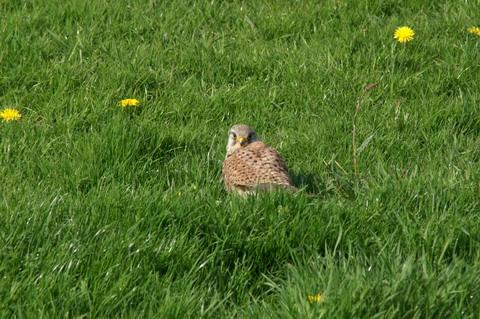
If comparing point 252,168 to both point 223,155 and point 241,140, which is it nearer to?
point 241,140

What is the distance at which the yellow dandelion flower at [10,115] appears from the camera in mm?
6207

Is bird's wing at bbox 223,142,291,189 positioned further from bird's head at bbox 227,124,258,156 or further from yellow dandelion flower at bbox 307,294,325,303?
yellow dandelion flower at bbox 307,294,325,303

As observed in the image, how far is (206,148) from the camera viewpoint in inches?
245

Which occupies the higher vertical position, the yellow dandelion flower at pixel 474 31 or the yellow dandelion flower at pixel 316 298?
the yellow dandelion flower at pixel 316 298

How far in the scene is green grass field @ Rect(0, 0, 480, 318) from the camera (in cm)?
419

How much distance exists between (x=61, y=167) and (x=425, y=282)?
91.5 inches

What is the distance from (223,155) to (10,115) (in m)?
1.36

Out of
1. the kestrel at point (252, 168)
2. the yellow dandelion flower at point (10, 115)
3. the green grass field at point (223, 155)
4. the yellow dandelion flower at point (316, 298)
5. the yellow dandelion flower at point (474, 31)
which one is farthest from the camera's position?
the yellow dandelion flower at point (474, 31)

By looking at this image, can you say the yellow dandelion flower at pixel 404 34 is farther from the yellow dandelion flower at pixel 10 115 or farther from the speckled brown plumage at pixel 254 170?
the yellow dandelion flower at pixel 10 115

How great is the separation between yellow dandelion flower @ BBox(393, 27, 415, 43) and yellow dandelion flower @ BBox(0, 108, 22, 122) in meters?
2.90

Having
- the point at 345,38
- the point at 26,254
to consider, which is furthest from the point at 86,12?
the point at 26,254

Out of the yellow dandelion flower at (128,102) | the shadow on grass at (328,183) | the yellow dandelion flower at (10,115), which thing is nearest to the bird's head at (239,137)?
the shadow on grass at (328,183)

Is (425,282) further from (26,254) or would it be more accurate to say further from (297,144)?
(297,144)

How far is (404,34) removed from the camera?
294 inches
